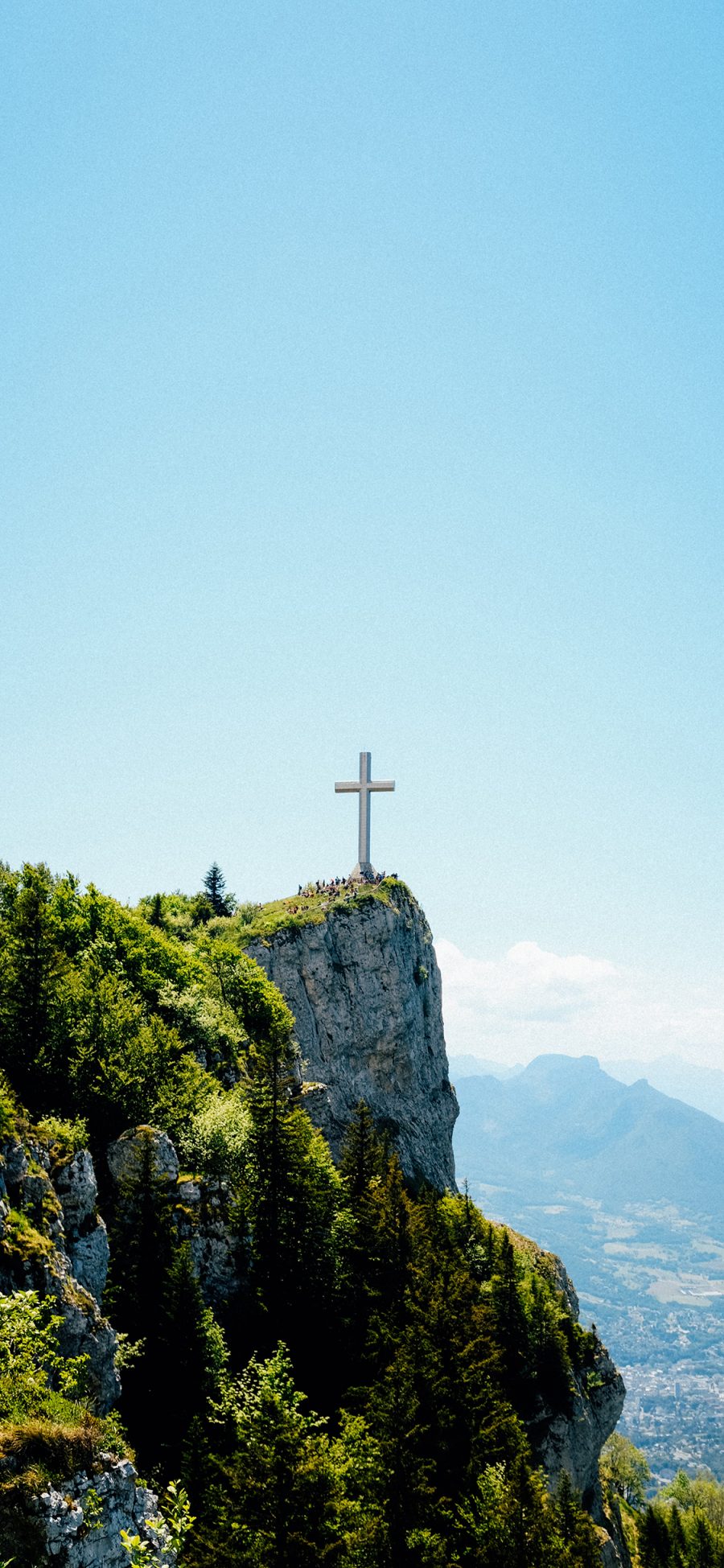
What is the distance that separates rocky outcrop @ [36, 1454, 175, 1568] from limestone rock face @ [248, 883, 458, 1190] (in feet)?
164

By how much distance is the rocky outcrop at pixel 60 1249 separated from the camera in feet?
81.0

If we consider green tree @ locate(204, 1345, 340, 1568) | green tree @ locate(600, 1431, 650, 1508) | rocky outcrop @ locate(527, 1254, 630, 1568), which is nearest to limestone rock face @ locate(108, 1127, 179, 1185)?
green tree @ locate(204, 1345, 340, 1568)

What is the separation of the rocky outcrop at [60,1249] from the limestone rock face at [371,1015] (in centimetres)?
4304

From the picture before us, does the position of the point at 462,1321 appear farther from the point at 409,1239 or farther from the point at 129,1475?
the point at 129,1475

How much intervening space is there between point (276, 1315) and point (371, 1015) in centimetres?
4661

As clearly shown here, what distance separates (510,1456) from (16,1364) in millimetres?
22159

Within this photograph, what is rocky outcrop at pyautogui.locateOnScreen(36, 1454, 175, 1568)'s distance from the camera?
1836 cm

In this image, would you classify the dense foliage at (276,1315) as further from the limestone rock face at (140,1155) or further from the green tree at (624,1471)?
the green tree at (624,1471)

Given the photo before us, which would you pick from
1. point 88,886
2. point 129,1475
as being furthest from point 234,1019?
point 129,1475

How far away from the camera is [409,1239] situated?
39.7 m

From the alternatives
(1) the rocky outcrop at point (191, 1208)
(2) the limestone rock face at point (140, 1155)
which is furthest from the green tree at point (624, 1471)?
(2) the limestone rock face at point (140, 1155)

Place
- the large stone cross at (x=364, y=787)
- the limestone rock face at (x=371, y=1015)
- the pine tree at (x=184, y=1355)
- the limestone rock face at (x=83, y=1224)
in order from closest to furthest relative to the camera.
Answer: the limestone rock face at (x=83, y=1224) → the pine tree at (x=184, y=1355) → the limestone rock face at (x=371, y=1015) → the large stone cross at (x=364, y=787)

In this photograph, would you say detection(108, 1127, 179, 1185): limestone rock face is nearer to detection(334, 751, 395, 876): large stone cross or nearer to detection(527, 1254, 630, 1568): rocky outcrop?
detection(527, 1254, 630, 1568): rocky outcrop

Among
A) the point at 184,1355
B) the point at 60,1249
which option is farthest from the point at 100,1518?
the point at 184,1355
